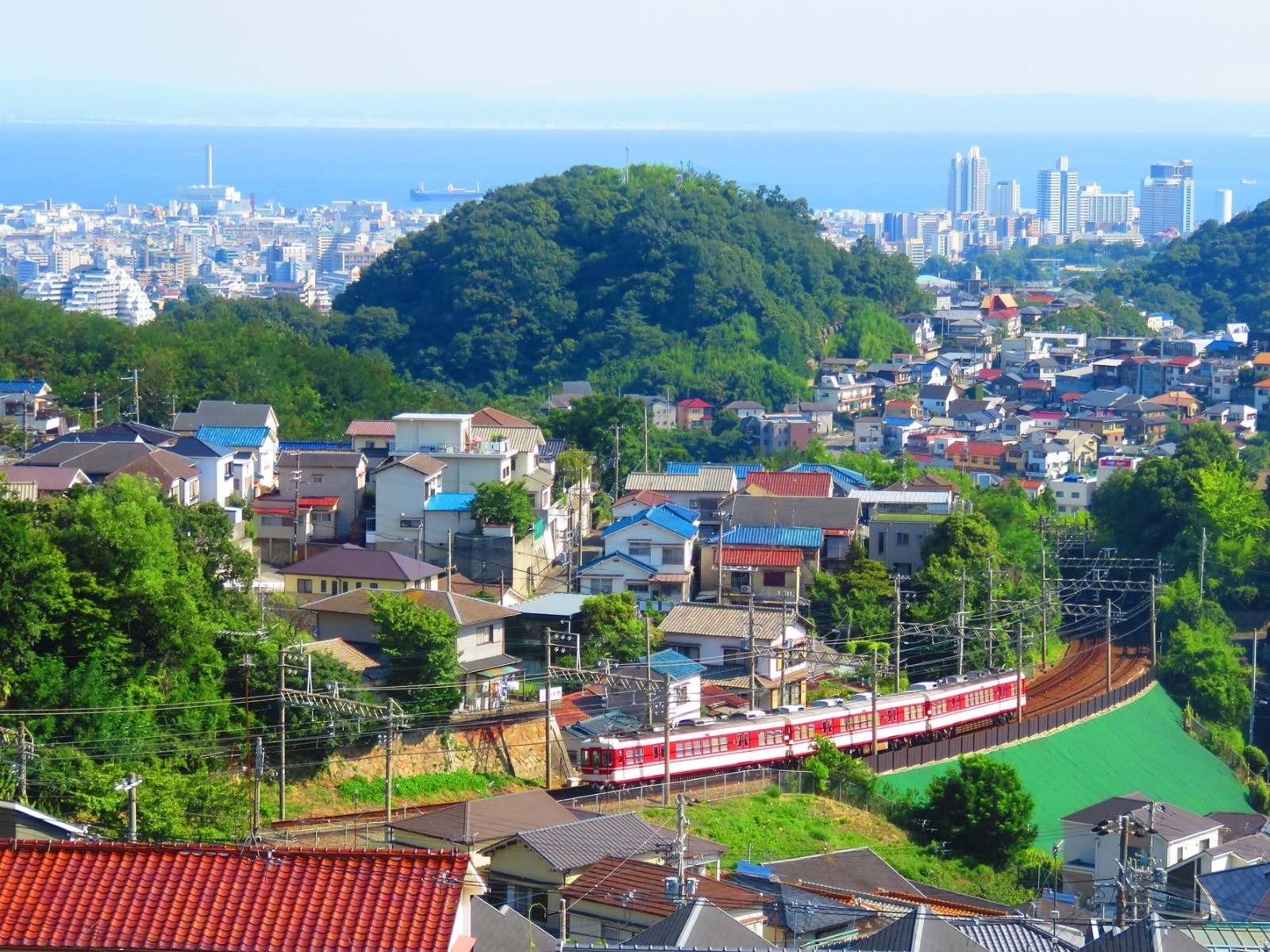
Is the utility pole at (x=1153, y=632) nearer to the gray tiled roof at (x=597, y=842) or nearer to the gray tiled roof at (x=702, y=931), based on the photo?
the gray tiled roof at (x=597, y=842)

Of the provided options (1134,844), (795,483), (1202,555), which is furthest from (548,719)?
(1202,555)

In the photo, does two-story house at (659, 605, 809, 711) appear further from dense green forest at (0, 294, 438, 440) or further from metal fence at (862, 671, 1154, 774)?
dense green forest at (0, 294, 438, 440)

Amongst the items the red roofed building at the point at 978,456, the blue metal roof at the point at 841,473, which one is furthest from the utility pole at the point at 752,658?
the red roofed building at the point at 978,456

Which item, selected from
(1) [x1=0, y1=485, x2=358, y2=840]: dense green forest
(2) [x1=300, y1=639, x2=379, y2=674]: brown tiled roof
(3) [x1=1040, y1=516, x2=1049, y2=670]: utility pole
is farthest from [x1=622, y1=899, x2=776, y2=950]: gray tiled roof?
(3) [x1=1040, y1=516, x2=1049, y2=670]: utility pole

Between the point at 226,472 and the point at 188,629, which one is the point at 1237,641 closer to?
the point at 226,472

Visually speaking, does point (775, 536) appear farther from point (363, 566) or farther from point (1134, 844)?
point (1134, 844)
